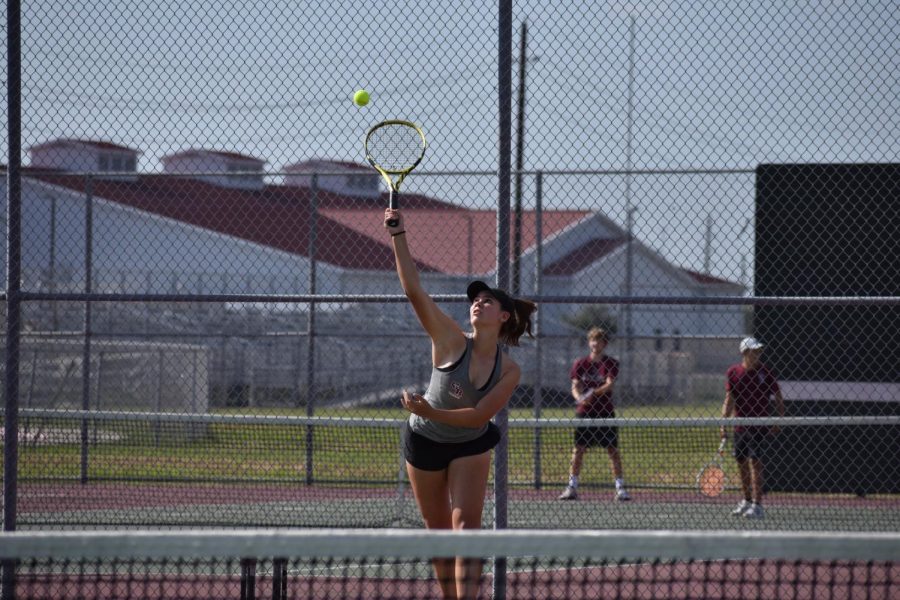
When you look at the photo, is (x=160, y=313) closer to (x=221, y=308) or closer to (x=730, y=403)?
(x=221, y=308)

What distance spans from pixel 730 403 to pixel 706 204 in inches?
79.9

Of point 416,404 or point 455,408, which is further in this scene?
point 455,408

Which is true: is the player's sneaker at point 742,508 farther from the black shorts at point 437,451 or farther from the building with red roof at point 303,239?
the black shorts at point 437,451

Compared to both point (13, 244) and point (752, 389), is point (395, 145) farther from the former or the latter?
point (752, 389)

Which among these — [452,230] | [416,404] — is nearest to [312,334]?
[416,404]

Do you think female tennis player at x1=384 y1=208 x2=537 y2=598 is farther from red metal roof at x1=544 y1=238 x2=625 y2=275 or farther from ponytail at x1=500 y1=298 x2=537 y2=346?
red metal roof at x1=544 y1=238 x2=625 y2=275

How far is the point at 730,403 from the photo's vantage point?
10.1 m

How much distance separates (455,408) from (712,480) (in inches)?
243

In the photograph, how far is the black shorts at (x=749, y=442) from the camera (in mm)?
9617

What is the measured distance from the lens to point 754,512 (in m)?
9.52

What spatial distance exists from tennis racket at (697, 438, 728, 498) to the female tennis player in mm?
5617

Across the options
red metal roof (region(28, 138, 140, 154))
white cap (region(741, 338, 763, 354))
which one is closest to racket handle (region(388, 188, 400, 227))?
red metal roof (region(28, 138, 140, 154))

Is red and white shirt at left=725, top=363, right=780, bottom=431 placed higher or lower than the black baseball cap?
lower

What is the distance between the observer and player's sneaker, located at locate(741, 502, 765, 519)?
9.52 metres
